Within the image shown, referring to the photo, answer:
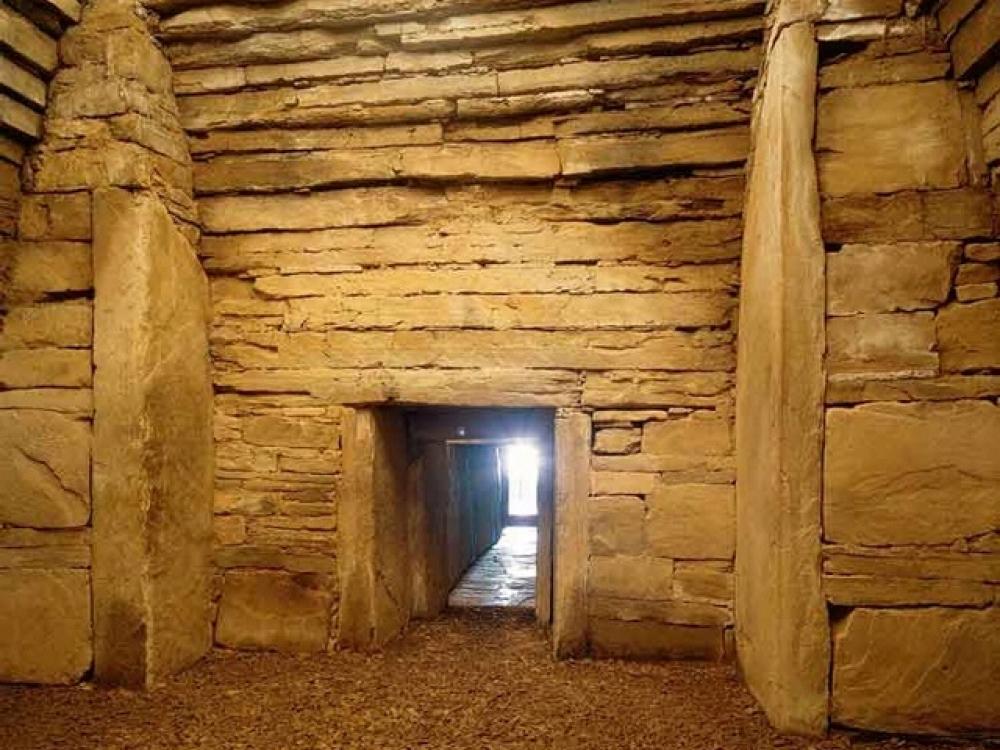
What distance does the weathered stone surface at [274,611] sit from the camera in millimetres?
3438

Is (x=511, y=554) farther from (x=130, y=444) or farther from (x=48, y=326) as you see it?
(x=48, y=326)

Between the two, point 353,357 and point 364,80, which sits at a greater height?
point 364,80

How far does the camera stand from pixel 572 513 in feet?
10.6

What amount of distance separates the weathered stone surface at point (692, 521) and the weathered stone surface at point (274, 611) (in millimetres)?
1890

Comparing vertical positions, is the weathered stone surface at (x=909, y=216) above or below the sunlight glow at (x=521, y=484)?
above

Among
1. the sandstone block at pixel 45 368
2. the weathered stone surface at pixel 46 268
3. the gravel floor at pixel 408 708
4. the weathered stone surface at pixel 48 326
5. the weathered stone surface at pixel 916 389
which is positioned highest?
the weathered stone surface at pixel 46 268

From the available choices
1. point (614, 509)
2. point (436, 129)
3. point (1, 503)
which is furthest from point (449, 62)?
point (1, 503)

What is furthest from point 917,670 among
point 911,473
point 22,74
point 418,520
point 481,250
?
point 22,74

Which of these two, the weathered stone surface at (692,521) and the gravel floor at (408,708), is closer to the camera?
the gravel floor at (408,708)

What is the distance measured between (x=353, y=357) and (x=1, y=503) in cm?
192

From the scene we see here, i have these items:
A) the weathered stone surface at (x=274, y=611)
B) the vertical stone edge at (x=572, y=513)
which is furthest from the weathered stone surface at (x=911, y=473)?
the weathered stone surface at (x=274, y=611)

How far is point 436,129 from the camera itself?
10.7 ft

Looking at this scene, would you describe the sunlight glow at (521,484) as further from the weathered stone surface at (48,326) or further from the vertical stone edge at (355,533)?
the weathered stone surface at (48,326)

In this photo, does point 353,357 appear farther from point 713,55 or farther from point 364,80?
point 713,55
